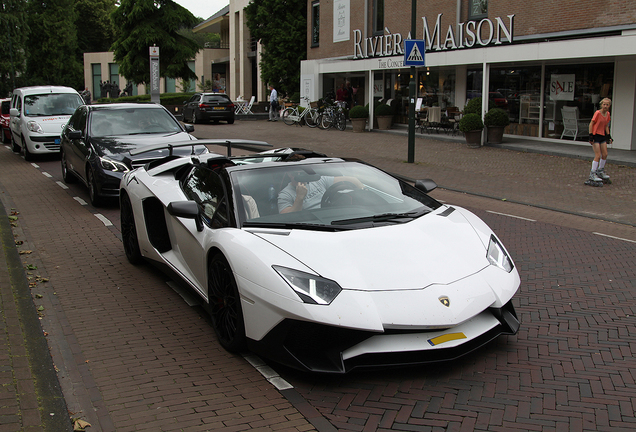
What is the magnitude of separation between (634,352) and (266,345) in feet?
8.65

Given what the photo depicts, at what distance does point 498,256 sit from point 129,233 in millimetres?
4256

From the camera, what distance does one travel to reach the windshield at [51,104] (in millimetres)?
17562

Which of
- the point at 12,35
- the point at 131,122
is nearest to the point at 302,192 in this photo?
the point at 131,122

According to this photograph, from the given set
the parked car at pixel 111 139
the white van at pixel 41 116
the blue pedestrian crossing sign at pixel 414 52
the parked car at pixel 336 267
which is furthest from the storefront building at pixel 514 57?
the parked car at pixel 336 267

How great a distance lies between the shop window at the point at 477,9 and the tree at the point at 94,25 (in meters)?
68.9

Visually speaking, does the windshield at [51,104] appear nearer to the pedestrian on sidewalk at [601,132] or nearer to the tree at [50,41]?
the pedestrian on sidewalk at [601,132]

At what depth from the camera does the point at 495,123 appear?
19.4m

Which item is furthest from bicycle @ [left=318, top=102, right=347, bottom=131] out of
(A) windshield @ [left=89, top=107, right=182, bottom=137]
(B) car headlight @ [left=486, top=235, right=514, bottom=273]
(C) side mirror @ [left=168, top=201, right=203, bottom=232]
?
(B) car headlight @ [left=486, top=235, right=514, bottom=273]

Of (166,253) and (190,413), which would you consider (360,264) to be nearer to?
(190,413)

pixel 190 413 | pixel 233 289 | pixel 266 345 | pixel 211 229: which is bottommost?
pixel 190 413

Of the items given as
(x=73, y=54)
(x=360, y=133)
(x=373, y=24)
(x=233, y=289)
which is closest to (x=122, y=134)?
(x=233, y=289)

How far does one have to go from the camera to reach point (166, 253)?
5.96 metres

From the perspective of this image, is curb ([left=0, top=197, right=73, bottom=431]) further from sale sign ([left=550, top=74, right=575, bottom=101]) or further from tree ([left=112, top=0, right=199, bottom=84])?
tree ([left=112, top=0, right=199, bottom=84])

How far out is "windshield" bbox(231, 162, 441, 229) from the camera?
4.68 m
